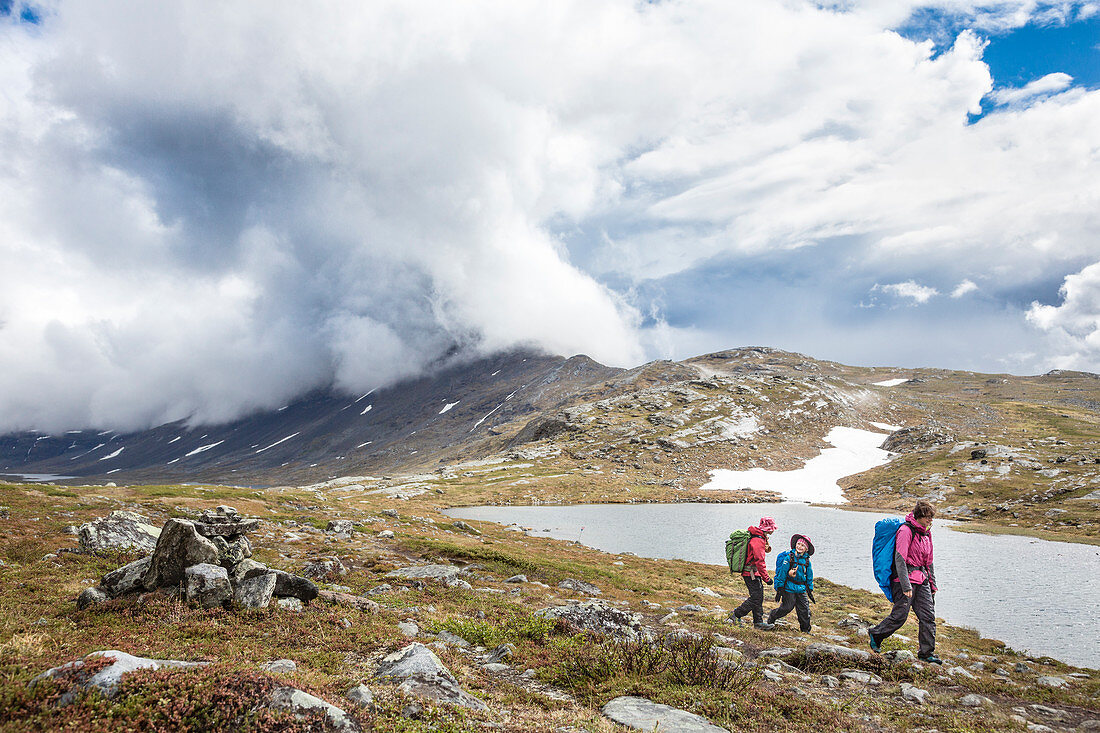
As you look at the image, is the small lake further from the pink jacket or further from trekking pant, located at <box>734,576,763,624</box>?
trekking pant, located at <box>734,576,763,624</box>

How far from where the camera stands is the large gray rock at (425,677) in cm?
908

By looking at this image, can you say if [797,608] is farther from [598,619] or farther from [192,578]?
[192,578]

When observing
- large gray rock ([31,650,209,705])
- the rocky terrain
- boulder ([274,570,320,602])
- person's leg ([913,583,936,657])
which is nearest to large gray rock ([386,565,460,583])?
the rocky terrain

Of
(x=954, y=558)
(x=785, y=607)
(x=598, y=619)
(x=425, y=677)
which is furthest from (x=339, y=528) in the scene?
(x=954, y=558)

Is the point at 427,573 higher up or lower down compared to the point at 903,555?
lower down

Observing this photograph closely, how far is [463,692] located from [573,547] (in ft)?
139

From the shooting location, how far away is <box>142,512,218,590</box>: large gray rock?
46.9 ft

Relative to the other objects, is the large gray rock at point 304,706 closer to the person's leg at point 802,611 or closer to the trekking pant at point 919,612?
the trekking pant at point 919,612

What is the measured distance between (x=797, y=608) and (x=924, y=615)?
15.8 ft

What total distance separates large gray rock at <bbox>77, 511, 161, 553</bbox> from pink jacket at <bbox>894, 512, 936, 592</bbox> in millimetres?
28998

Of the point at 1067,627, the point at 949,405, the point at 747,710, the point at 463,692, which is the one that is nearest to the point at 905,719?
the point at 747,710

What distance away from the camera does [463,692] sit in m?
9.64

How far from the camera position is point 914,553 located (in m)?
15.7

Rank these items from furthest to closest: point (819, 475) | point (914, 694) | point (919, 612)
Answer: point (819, 475) → point (919, 612) → point (914, 694)
